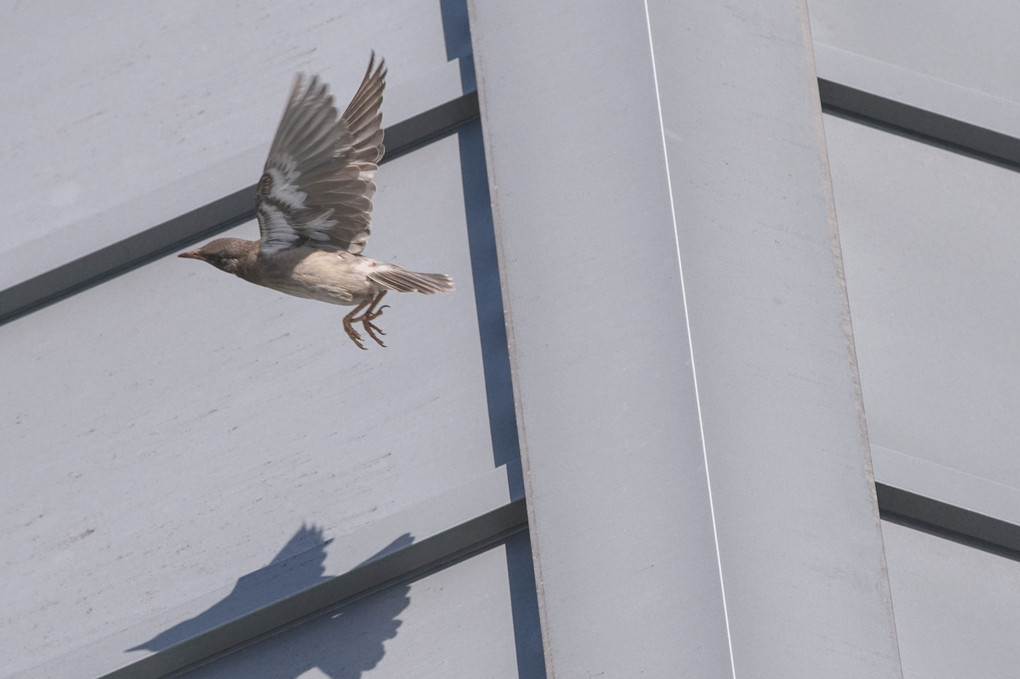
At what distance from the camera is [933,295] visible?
3418 mm

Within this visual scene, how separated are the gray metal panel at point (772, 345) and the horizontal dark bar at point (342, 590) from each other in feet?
1.97

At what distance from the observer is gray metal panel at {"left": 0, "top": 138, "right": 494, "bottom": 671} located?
333 centimetres

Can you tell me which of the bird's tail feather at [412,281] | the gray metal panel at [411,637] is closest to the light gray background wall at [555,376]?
the gray metal panel at [411,637]

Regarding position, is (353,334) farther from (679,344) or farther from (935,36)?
(935,36)

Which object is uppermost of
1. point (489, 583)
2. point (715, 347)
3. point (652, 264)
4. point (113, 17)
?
point (113, 17)

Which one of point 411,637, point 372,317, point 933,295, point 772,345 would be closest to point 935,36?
point 933,295

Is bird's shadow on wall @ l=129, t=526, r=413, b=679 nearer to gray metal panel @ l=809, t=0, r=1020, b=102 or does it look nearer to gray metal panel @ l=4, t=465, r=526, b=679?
gray metal panel @ l=4, t=465, r=526, b=679

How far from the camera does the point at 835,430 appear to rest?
2.97 m

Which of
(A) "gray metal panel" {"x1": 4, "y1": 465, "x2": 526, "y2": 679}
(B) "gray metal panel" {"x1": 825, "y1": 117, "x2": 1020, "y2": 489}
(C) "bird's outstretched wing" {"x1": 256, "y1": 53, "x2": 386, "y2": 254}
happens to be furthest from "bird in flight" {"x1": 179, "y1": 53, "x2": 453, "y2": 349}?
(B) "gray metal panel" {"x1": 825, "y1": 117, "x2": 1020, "y2": 489}

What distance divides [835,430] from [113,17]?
9.44 feet

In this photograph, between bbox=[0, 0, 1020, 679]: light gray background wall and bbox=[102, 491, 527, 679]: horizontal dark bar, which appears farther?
bbox=[102, 491, 527, 679]: horizontal dark bar

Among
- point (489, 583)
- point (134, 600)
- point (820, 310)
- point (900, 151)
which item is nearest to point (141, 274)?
point (134, 600)

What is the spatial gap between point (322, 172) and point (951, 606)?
1.98m

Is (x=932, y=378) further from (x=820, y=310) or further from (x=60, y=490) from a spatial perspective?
(x=60, y=490)
